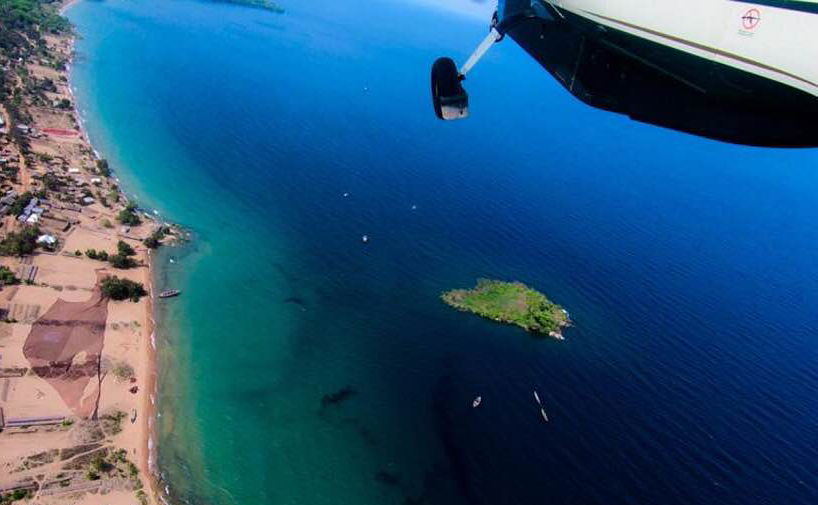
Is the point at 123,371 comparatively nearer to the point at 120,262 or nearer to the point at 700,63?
the point at 120,262

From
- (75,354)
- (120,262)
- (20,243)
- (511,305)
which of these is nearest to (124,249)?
(120,262)

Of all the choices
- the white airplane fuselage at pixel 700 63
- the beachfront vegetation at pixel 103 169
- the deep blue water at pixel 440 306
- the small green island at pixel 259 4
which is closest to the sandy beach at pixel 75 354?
the beachfront vegetation at pixel 103 169

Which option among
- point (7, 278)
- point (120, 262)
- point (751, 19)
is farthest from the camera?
point (120, 262)

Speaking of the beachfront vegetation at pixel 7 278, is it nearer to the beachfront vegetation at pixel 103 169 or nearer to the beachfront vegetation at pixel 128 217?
the beachfront vegetation at pixel 128 217

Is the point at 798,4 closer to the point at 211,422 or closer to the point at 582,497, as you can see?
the point at 582,497

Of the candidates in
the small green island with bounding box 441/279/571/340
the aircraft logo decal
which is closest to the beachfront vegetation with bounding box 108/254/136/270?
the small green island with bounding box 441/279/571/340

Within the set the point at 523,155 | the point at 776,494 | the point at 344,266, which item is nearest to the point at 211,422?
the point at 344,266
